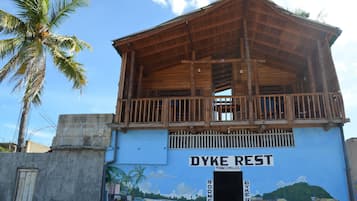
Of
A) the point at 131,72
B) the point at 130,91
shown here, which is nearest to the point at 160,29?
the point at 131,72

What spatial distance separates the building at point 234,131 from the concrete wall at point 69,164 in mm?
526

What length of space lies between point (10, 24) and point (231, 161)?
8520 millimetres

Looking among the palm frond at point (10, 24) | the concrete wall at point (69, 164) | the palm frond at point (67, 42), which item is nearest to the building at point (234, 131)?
the concrete wall at point (69, 164)

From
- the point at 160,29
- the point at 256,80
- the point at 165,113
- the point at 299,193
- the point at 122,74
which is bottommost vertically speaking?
the point at 299,193

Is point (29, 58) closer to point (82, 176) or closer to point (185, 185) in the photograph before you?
point (82, 176)

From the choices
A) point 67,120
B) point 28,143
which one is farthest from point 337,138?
point 28,143

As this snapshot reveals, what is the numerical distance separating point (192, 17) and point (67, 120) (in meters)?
5.30

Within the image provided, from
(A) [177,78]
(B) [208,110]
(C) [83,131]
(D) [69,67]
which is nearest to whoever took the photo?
(B) [208,110]

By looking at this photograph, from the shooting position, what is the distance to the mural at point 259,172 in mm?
8461

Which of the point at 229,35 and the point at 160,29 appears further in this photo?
the point at 229,35

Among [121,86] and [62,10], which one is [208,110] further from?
[62,10]

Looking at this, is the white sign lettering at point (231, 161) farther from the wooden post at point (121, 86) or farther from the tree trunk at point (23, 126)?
the tree trunk at point (23, 126)

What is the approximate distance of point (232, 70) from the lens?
12.2 m

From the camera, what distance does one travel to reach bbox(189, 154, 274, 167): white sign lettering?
8.85 metres
